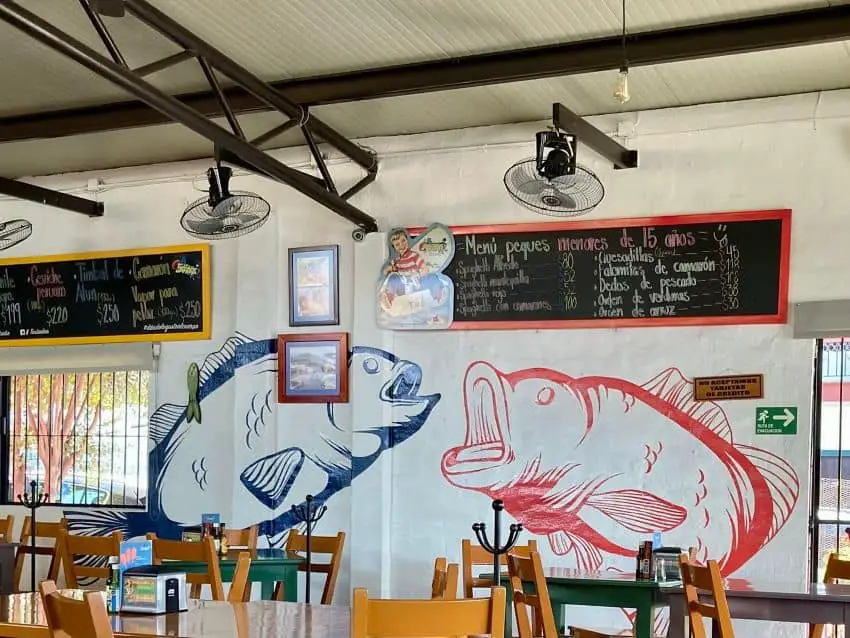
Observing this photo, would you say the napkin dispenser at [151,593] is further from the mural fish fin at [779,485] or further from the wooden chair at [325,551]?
the mural fish fin at [779,485]

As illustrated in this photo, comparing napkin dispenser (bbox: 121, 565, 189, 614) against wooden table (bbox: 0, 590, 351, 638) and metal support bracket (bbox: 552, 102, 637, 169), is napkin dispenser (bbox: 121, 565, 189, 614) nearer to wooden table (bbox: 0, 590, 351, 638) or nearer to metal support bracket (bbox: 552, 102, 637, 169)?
wooden table (bbox: 0, 590, 351, 638)

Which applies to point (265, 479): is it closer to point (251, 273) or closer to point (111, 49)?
point (251, 273)

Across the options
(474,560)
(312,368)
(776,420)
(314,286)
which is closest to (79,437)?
(312,368)

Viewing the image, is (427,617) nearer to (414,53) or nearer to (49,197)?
(414,53)

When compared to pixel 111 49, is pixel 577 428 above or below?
below

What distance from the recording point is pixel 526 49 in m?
5.91

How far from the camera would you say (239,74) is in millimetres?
6000

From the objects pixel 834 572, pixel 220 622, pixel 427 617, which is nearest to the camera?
pixel 427 617

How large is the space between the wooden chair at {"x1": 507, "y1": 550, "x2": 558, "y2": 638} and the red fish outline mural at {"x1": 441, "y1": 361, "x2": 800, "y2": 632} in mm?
1619

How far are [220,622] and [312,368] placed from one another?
3794 millimetres

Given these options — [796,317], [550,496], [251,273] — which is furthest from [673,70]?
[251,273]

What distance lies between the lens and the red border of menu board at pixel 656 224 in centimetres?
639

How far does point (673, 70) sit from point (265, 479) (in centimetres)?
376

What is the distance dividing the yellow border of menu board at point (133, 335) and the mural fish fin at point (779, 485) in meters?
3.87
